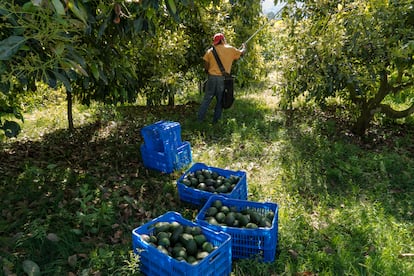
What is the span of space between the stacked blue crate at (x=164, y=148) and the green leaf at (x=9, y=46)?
224cm

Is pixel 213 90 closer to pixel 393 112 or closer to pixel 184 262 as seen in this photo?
pixel 393 112

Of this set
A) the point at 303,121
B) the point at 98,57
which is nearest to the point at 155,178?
the point at 98,57

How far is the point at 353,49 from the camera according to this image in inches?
170

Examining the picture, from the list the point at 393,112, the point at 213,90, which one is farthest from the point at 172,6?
the point at 393,112

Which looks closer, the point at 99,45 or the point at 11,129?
the point at 11,129

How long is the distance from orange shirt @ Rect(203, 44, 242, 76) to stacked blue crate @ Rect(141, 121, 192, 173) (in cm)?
207

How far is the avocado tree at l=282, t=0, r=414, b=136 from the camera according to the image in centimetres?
399

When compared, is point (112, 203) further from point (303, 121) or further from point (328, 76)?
point (303, 121)

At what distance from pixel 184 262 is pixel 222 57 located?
4.28 metres

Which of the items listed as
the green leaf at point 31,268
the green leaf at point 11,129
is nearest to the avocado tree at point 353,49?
the green leaf at point 11,129

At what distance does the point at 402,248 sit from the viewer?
2.84 meters

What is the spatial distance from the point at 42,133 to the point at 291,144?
13.6 feet

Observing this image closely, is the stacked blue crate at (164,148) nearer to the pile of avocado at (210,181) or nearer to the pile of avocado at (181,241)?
the pile of avocado at (210,181)

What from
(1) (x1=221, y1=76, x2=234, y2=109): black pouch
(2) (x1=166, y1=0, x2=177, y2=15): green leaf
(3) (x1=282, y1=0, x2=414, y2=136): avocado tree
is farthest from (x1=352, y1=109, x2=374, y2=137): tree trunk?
(2) (x1=166, y1=0, x2=177, y2=15): green leaf
